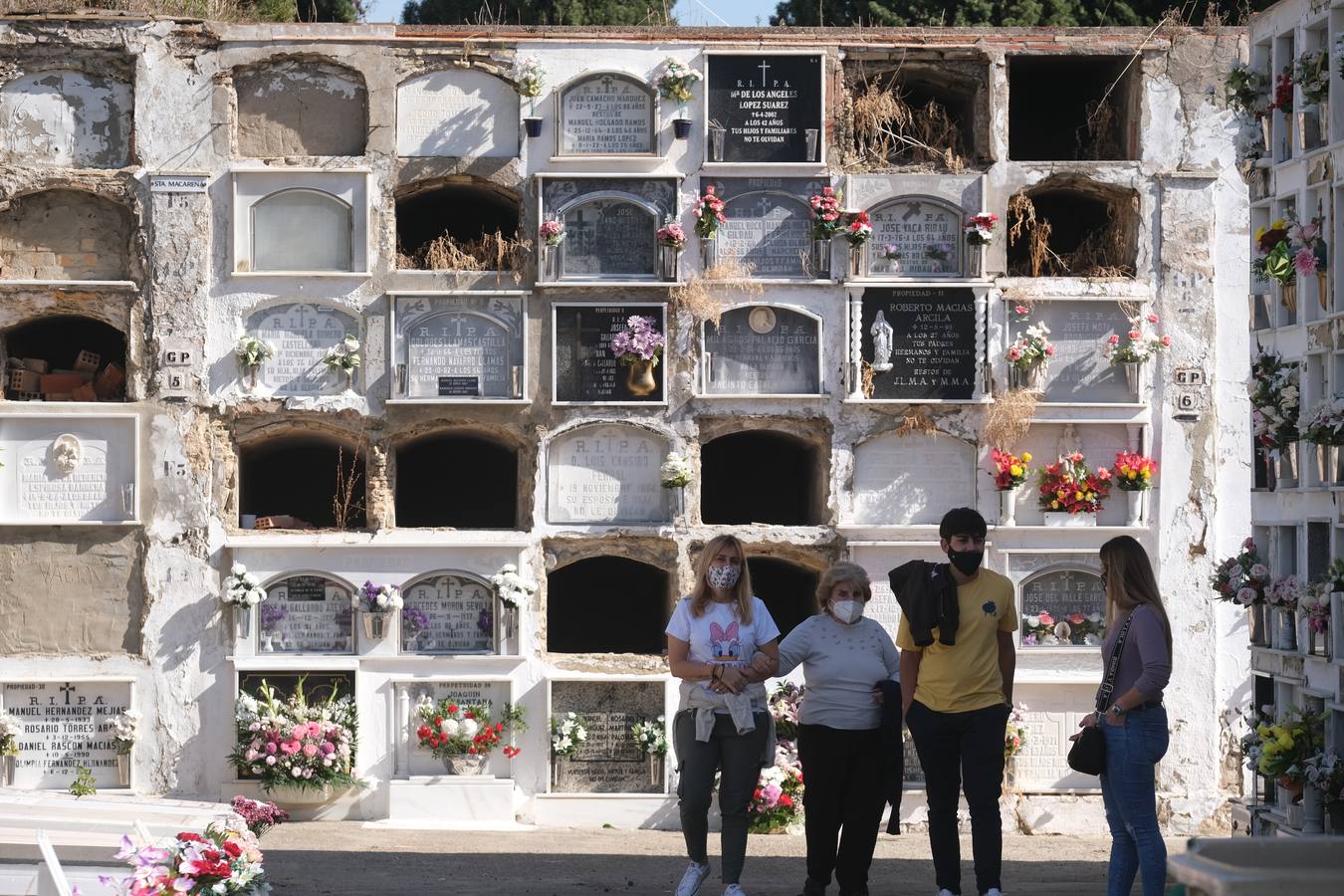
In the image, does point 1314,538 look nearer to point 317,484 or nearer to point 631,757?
point 631,757

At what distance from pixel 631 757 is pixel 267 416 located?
148 inches

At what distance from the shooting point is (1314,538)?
7602mm

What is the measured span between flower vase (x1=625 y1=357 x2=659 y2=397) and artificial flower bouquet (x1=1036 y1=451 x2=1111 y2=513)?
3.03 meters

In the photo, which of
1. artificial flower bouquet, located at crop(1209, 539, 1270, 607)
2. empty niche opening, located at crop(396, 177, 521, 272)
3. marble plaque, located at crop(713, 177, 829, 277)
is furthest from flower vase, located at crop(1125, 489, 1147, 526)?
empty niche opening, located at crop(396, 177, 521, 272)

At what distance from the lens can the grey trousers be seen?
7.39 meters

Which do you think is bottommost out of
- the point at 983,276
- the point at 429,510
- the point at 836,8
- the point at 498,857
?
the point at 498,857

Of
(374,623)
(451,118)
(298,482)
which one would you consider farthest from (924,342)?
(298,482)

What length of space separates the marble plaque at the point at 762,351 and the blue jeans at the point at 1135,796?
627cm

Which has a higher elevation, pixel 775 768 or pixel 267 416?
pixel 267 416

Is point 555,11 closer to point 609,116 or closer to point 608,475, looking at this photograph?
point 609,116

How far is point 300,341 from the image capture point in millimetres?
12602

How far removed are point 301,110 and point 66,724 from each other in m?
4.94

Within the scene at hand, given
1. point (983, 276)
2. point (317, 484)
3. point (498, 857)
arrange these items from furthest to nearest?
point (317, 484), point (983, 276), point (498, 857)

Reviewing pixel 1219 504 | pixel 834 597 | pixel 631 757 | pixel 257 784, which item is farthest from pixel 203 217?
pixel 1219 504
